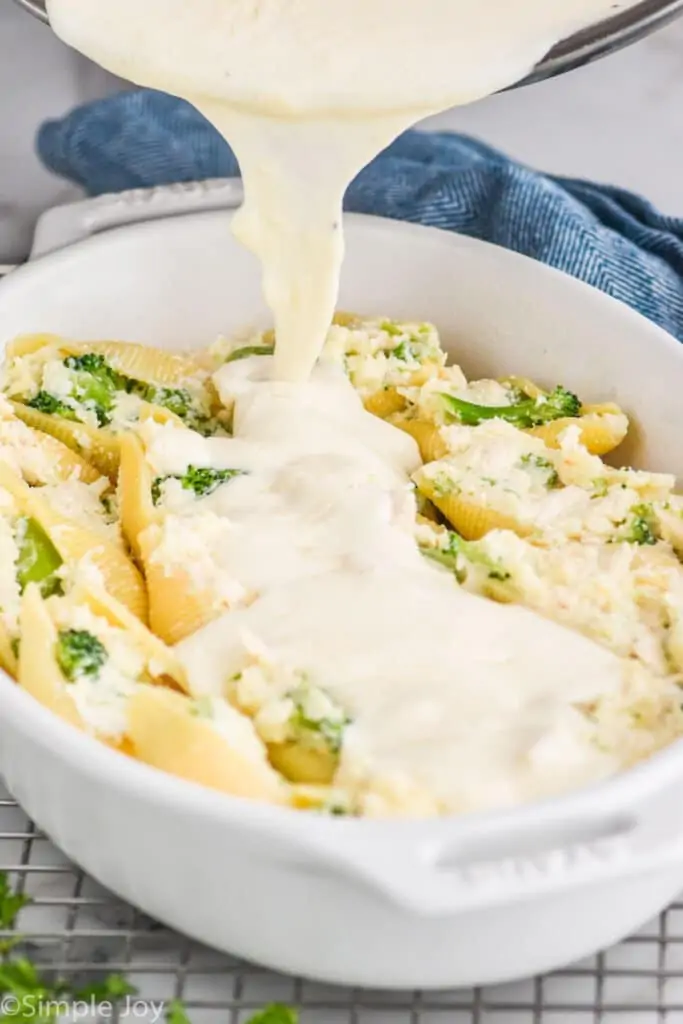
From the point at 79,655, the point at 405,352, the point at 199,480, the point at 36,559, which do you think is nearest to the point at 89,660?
the point at 79,655

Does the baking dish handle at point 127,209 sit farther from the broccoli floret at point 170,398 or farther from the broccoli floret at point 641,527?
the broccoli floret at point 641,527

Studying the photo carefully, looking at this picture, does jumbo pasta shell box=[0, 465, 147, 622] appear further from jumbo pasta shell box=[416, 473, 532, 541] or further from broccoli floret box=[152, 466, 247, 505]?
jumbo pasta shell box=[416, 473, 532, 541]

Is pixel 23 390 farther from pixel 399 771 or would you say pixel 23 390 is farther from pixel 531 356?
pixel 399 771

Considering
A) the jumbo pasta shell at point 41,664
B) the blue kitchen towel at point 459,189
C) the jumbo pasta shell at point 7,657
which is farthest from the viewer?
the blue kitchen towel at point 459,189

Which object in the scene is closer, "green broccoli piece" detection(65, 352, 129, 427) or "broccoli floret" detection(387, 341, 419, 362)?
"green broccoli piece" detection(65, 352, 129, 427)

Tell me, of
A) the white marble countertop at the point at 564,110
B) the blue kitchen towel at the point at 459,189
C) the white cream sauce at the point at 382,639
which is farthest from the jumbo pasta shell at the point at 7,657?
the white marble countertop at the point at 564,110

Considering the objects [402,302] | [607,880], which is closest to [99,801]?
[607,880]

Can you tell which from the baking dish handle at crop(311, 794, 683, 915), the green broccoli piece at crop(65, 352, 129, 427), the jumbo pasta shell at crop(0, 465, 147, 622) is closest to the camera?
the baking dish handle at crop(311, 794, 683, 915)

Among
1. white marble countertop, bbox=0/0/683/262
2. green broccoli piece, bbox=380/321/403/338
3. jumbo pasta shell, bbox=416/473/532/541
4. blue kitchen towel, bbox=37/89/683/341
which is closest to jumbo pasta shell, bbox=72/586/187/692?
jumbo pasta shell, bbox=416/473/532/541
